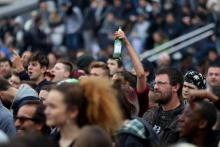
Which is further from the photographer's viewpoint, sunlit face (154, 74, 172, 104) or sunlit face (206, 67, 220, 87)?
sunlit face (206, 67, 220, 87)

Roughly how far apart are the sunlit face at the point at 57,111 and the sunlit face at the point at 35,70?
5.23 meters

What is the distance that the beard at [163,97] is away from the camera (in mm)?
9844

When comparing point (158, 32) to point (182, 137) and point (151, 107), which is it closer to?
point (151, 107)

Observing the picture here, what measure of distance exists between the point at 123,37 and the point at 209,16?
11964 millimetres

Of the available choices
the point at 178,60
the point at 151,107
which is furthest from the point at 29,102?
the point at 178,60

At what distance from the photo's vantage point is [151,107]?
1055 centimetres

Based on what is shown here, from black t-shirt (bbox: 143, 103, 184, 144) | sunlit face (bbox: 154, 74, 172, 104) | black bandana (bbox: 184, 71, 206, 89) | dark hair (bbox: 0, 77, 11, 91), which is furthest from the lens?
black bandana (bbox: 184, 71, 206, 89)

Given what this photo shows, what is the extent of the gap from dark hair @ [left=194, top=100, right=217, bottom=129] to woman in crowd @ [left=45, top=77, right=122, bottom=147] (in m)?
0.83

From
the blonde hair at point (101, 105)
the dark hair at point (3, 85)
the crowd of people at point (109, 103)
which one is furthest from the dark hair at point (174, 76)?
the blonde hair at point (101, 105)

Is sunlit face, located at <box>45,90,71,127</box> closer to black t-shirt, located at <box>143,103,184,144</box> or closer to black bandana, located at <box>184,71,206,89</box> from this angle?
black t-shirt, located at <box>143,103,184,144</box>

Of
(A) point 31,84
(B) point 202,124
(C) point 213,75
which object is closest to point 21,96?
(A) point 31,84

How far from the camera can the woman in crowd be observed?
24.1 ft

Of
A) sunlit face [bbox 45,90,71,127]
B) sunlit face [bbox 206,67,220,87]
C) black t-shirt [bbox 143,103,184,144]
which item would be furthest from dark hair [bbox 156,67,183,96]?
sunlit face [bbox 45,90,71,127]

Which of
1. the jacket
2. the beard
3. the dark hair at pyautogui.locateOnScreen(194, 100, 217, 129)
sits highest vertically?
the beard
